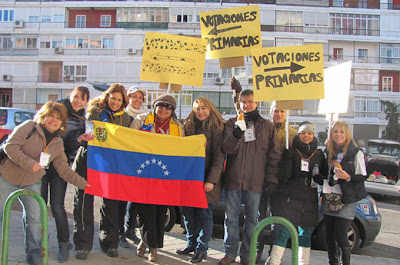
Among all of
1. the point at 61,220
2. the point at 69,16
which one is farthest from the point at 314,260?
the point at 69,16

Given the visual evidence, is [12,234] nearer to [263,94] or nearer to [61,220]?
[61,220]

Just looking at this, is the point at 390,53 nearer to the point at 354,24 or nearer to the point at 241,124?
the point at 354,24

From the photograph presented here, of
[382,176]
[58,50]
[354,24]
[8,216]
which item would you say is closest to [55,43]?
[58,50]

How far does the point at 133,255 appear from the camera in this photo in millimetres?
5473

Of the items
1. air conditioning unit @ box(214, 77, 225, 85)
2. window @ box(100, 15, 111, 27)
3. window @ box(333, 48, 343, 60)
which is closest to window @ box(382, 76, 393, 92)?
window @ box(333, 48, 343, 60)

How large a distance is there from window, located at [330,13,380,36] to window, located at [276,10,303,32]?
3804mm

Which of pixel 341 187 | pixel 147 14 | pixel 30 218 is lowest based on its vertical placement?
pixel 30 218

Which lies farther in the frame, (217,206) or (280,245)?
(217,206)

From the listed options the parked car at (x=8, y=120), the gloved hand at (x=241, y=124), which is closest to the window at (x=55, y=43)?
the parked car at (x=8, y=120)

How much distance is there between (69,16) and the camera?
45.8 meters

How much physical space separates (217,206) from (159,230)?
6.79 ft

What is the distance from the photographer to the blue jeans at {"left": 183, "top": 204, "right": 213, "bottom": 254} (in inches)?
210

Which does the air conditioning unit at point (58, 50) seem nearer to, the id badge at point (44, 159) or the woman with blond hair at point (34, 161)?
the woman with blond hair at point (34, 161)

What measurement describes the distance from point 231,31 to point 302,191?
2760 millimetres
